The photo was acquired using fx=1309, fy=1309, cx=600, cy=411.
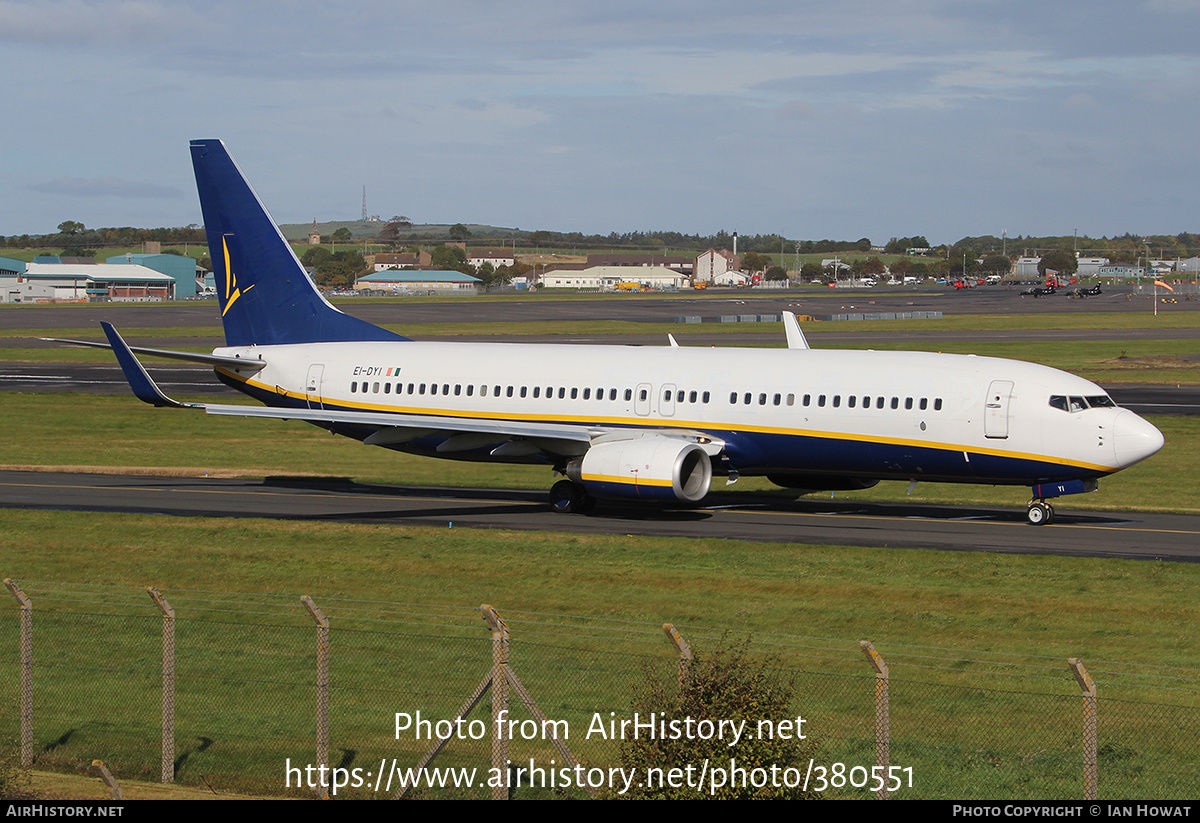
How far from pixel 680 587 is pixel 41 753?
525 inches

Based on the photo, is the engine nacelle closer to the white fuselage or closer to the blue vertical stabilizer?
the white fuselage

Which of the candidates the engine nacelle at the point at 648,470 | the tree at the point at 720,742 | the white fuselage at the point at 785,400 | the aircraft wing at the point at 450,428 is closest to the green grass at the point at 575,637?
the engine nacelle at the point at 648,470

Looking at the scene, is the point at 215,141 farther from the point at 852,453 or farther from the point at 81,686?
the point at 81,686

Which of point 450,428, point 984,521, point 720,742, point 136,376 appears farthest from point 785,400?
point 720,742

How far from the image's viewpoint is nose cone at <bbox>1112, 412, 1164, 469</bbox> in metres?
32.5

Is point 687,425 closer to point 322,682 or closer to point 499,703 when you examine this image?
point 322,682

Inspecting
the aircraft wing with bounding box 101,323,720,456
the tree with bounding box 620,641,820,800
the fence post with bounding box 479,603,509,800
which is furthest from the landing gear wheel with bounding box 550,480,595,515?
the tree with bounding box 620,641,820,800

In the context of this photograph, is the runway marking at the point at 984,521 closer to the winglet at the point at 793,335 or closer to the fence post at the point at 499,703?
the winglet at the point at 793,335

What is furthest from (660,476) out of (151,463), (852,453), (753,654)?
(151,463)

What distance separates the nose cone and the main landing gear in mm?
2650

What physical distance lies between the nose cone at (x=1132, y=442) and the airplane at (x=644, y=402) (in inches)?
1.4

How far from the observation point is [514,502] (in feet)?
132

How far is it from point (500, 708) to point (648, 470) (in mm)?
20899

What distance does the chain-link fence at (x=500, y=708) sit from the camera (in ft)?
51.3
